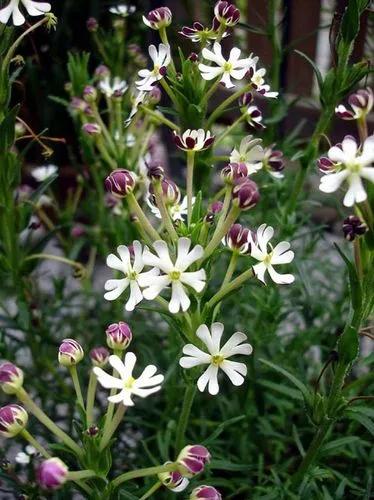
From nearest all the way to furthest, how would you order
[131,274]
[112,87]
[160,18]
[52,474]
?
[52,474] < [131,274] < [160,18] < [112,87]

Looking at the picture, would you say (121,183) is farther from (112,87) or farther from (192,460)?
(112,87)

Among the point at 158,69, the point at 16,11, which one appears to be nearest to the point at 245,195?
the point at 158,69

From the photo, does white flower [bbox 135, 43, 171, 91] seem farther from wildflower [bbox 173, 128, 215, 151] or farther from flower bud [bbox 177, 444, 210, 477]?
flower bud [bbox 177, 444, 210, 477]

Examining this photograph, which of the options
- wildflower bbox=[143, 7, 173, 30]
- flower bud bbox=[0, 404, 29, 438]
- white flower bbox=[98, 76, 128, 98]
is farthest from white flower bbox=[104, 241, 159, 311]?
white flower bbox=[98, 76, 128, 98]

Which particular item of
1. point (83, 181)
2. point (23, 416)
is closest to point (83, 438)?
point (23, 416)

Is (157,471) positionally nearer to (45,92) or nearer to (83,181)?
(83,181)

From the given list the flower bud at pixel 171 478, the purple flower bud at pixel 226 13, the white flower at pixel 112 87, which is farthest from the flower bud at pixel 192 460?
the white flower at pixel 112 87
